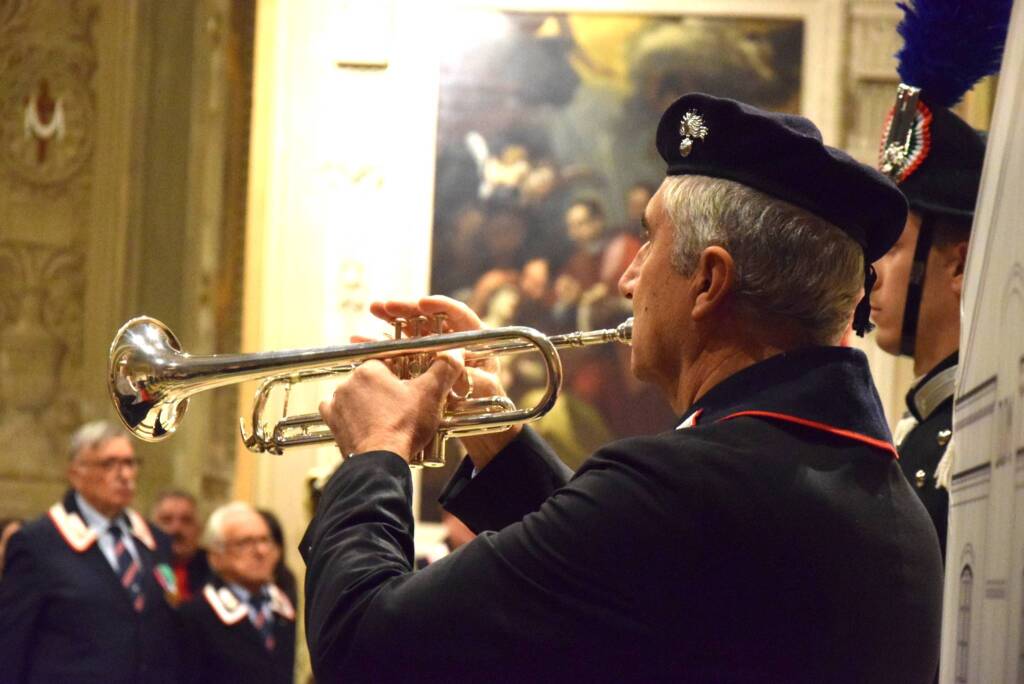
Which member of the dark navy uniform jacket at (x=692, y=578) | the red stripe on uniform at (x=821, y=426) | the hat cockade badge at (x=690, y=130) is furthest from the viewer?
the hat cockade badge at (x=690, y=130)

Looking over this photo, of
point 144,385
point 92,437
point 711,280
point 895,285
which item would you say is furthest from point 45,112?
point 711,280

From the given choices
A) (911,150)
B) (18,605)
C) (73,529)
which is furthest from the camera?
(73,529)

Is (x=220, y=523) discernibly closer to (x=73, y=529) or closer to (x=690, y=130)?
(x=73, y=529)

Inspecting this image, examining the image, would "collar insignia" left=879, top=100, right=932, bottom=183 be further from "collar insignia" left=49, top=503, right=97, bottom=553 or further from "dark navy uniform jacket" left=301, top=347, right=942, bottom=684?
"collar insignia" left=49, top=503, right=97, bottom=553

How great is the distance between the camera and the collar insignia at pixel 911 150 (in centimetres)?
339

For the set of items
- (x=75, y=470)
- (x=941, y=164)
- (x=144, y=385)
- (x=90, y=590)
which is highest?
(x=941, y=164)

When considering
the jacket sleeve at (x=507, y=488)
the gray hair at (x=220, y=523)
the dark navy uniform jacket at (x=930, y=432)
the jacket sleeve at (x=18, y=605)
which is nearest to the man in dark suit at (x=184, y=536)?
the gray hair at (x=220, y=523)

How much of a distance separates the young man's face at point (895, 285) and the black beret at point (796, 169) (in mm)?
1117

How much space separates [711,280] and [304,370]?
0.93 meters

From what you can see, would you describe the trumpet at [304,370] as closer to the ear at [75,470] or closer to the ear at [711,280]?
the ear at [711,280]

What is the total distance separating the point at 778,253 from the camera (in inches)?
83.3

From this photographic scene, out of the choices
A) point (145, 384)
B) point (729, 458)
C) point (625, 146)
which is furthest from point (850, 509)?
point (625, 146)

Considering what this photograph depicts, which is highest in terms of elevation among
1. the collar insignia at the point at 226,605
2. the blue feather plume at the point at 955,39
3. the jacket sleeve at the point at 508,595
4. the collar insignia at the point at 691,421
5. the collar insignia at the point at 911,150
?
the blue feather plume at the point at 955,39

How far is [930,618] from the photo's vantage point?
2.05 metres
